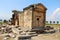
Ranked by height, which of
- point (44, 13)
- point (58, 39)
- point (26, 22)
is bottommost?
point (58, 39)

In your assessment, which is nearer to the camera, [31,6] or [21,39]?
[21,39]

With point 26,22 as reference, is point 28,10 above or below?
above

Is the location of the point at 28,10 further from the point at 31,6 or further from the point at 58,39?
the point at 58,39

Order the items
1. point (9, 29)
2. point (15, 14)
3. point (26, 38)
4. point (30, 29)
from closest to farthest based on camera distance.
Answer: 1. point (26, 38)
2. point (30, 29)
3. point (9, 29)
4. point (15, 14)

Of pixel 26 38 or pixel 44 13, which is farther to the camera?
pixel 44 13

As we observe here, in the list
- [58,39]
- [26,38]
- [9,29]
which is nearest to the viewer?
[26,38]

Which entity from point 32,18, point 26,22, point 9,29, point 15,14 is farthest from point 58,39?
point 15,14

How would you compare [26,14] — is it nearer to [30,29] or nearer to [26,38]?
[30,29]

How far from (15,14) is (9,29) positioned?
21.5 ft

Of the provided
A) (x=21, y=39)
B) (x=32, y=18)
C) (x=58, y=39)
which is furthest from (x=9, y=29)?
(x=21, y=39)

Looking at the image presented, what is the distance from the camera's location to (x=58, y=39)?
1362cm

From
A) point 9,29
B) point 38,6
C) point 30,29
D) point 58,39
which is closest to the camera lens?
point 58,39

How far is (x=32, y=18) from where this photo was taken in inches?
813

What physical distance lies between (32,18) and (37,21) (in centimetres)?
114
